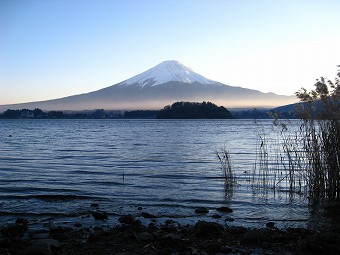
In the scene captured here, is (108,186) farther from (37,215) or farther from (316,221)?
(316,221)

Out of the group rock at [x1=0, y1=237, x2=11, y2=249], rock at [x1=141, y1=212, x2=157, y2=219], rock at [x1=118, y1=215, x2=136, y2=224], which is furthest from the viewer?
rock at [x1=141, y1=212, x2=157, y2=219]

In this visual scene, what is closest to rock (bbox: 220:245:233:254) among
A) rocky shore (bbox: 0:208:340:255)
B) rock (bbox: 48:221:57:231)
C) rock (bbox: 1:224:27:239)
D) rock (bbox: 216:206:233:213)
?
rocky shore (bbox: 0:208:340:255)

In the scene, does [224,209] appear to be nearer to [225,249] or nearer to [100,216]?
[100,216]

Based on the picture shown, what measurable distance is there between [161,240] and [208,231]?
1007mm

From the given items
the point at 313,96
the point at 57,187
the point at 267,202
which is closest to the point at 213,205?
the point at 267,202

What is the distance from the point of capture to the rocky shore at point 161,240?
19.1ft

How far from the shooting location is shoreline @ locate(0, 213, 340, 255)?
5828 mm

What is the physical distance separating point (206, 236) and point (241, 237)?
659 mm

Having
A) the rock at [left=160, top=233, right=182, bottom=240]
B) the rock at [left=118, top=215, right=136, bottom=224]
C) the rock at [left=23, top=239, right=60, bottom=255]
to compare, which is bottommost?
the rock at [left=118, top=215, right=136, bottom=224]

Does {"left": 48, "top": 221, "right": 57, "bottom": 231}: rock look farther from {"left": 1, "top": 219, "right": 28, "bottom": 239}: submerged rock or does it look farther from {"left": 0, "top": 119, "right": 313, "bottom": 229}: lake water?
{"left": 0, "top": 119, "right": 313, "bottom": 229}: lake water

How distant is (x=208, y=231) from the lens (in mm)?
6797

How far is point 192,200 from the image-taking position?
10.4 metres

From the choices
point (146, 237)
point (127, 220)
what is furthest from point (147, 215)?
point (146, 237)

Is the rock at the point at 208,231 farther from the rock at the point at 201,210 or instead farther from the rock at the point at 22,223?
the rock at the point at 22,223
